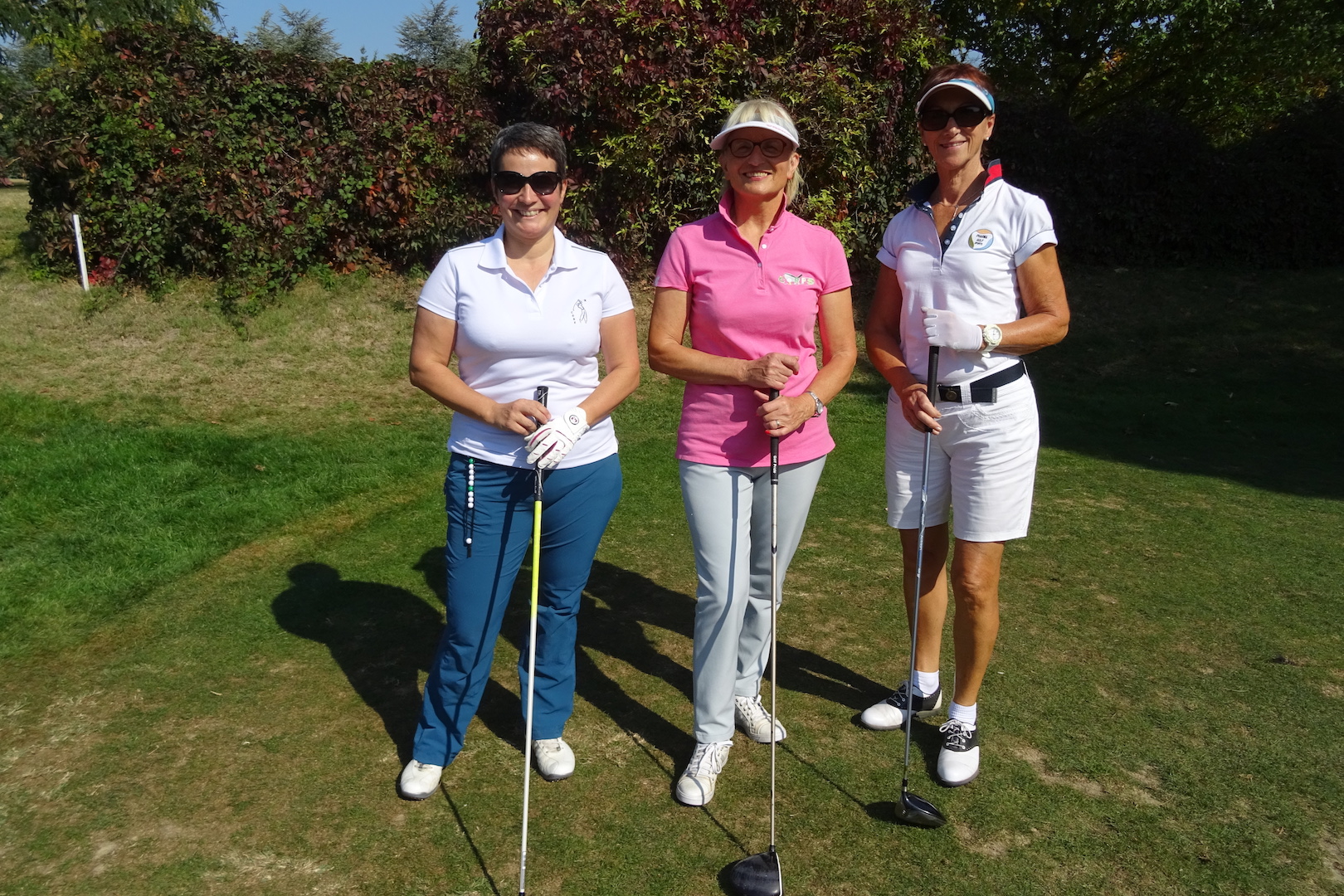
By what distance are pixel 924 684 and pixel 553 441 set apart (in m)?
1.78

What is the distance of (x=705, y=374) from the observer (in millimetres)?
3277

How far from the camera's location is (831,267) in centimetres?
336

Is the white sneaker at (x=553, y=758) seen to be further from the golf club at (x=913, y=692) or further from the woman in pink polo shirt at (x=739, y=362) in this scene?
the golf club at (x=913, y=692)

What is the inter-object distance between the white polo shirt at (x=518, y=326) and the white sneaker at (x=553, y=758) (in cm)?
98

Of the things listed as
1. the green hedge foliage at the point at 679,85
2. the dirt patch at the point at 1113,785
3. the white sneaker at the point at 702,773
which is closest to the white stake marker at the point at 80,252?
the green hedge foliage at the point at 679,85

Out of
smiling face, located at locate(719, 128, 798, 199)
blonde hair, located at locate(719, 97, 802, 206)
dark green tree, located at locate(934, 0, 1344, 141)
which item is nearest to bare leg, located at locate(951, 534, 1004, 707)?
smiling face, located at locate(719, 128, 798, 199)

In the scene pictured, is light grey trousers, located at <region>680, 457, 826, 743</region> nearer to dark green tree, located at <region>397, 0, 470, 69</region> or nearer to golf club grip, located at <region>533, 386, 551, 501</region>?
A: golf club grip, located at <region>533, 386, 551, 501</region>

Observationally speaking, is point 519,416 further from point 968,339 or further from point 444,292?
point 968,339

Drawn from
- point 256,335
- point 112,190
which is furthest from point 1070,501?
point 112,190

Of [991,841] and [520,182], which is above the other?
[520,182]

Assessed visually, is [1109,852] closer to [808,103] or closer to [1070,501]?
[1070,501]

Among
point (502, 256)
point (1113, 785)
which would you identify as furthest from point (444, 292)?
point (1113, 785)

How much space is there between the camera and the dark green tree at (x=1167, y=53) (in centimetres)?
1436

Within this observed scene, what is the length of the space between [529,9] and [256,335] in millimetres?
4153
